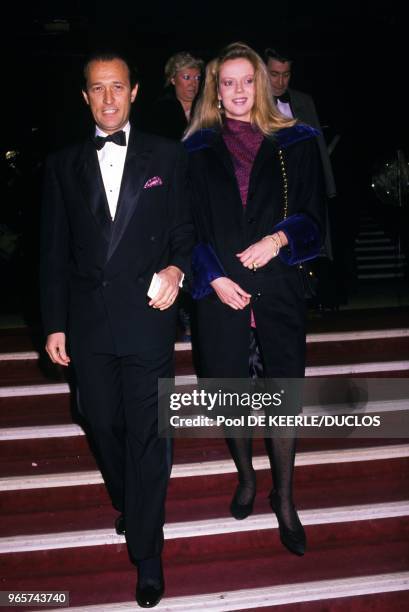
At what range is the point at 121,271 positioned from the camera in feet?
6.44

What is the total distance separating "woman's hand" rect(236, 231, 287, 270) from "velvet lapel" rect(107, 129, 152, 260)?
0.40 metres

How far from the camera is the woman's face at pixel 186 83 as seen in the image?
343 centimetres

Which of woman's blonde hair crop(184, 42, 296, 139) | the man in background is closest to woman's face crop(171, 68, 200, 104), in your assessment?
the man in background

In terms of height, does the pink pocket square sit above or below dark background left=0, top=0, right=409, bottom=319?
below

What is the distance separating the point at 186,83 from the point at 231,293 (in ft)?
6.24

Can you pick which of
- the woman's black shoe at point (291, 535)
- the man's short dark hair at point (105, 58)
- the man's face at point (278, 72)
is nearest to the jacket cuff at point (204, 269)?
the man's short dark hair at point (105, 58)

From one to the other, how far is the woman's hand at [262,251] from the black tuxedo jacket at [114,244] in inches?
7.8

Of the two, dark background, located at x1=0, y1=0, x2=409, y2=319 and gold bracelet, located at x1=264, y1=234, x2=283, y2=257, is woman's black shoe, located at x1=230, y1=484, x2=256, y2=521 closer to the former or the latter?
gold bracelet, located at x1=264, y1=234, x2=283, y2=257

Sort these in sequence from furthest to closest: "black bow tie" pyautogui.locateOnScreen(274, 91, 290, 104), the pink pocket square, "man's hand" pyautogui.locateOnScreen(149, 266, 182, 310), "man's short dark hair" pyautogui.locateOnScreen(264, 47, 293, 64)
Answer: "black bow tie" pyautogui.locateOnScreen(274, 91, 290, 104), "man's short dark hair" pyautogui.locateOnScreen(264, 47, 293, 64), the pink pocket square, "man's hand" pyautogui.locateOnScreen(149, 266, 182, 310)

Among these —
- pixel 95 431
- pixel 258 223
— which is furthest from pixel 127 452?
pixel 258 223

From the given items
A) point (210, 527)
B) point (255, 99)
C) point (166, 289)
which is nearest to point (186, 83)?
point (255, 99)

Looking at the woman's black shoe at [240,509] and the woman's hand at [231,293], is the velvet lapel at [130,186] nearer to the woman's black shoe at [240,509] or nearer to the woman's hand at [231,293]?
the woman's hand at [231,293]

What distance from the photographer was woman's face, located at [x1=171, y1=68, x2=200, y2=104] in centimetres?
343

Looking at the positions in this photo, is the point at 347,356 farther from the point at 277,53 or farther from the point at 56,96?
the point at 56,96
